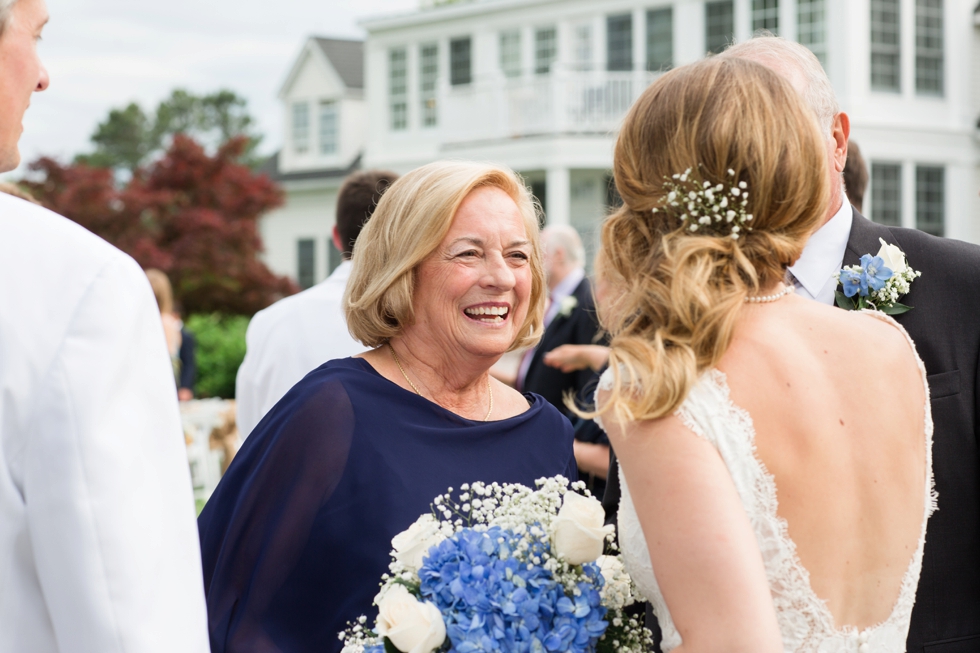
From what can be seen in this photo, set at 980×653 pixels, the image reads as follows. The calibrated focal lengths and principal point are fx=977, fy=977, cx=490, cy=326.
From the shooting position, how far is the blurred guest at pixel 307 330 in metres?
4.79

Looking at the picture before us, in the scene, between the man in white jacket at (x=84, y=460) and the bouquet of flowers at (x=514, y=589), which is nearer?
the man in white jacket at (x=84, y=460)

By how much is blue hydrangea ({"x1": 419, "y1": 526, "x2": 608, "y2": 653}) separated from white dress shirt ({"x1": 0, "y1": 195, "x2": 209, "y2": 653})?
0.53 m

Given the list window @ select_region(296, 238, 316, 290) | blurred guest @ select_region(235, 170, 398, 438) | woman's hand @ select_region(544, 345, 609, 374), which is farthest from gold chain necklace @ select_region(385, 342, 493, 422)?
window @ select_region(296, 238, 316, 290)

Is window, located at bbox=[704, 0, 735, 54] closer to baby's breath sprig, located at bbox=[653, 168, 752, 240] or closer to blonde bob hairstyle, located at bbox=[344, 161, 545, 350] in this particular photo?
blonde bob hairstyle, located at bbox=[344, 161, 545, 350]

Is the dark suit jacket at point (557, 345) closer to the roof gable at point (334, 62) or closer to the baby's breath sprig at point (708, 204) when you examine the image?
the baby's breath sprig at point (708, 204)

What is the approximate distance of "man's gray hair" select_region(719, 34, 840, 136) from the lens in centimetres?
270

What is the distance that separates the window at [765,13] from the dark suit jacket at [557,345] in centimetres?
1622

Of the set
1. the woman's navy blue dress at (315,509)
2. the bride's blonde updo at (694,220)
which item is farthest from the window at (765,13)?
the bride's blonde updo at (694,220)

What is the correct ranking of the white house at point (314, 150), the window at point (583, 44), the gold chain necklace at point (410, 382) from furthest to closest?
the white house at point (314, 150) → the window at point (583, 44) → the gold chain necklace at point (410, 382)

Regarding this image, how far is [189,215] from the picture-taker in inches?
899

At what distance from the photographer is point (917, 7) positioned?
21062 mm

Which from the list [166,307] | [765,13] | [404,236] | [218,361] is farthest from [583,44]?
[404,236]

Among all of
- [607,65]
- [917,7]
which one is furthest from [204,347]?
[917,7]

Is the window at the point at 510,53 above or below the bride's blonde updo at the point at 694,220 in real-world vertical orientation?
above
